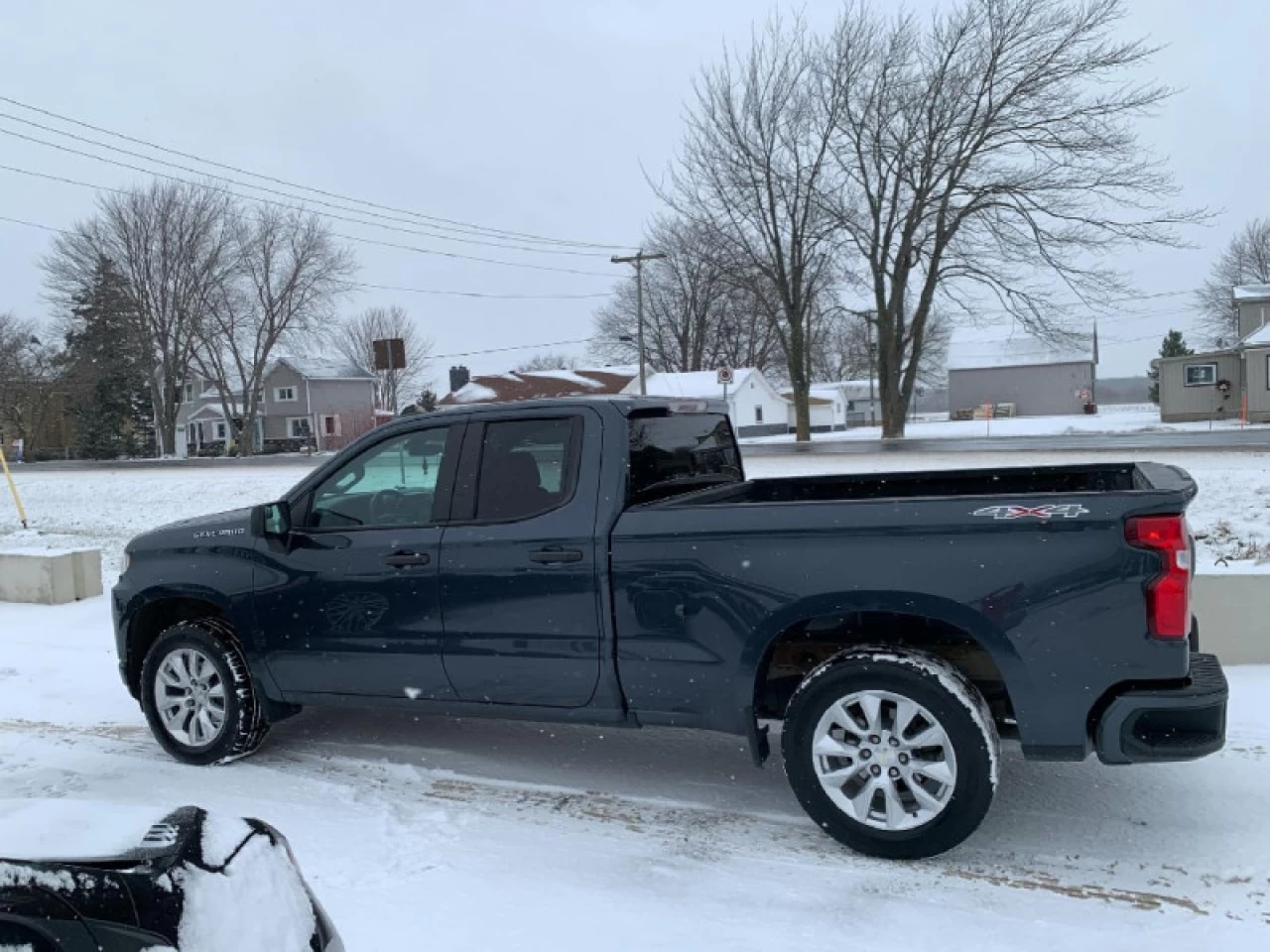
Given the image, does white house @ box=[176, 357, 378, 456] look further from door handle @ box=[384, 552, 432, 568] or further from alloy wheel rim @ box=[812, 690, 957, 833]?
alloy wheel rim @ box=[812, 690, 957, 833]

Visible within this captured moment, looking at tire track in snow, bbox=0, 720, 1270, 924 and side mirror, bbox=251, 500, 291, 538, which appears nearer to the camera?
tire track in snow, bbox=0, 720, 1270, 924

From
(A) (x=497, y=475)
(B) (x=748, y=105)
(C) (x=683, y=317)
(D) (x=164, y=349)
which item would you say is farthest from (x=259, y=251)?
(A) (x=497, y=475)

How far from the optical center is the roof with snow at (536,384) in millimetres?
60688

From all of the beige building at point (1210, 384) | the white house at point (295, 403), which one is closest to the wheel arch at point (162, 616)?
the beige building at point (1210, 384)

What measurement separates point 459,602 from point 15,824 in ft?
7.33

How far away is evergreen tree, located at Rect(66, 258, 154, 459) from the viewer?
2303 inches

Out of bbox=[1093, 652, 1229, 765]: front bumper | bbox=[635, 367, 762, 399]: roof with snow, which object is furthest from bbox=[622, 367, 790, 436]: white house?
bbox=[1093, 652, 1229, 765]: front bumper

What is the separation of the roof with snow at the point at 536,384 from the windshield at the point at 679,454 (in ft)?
174

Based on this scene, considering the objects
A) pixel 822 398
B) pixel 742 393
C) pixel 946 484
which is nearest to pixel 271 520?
pixel 946 484

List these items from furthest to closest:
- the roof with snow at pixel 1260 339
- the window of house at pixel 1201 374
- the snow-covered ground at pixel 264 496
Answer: the window of house at pixel 1201 374, the roof with snow at pixel 1260 339, the snow-covered ground at pixel 264 496

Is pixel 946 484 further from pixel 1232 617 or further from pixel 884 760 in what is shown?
pixel 1232 617

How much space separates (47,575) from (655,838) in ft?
27.0

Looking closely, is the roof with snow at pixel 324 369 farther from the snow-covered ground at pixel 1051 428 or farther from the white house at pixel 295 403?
the snow-covered ground at pixel 1051 428

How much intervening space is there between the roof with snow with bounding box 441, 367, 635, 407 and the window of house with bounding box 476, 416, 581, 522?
53.9 meters
